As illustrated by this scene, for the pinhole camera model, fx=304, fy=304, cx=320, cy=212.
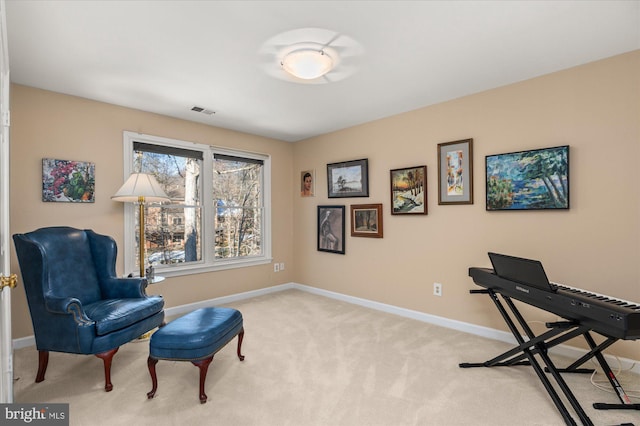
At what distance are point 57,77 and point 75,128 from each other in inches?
21.7

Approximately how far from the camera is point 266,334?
10.1 ft

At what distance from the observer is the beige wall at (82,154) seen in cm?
281

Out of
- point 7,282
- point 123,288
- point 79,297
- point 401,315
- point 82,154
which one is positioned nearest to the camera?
point 7,282

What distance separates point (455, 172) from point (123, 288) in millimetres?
3384

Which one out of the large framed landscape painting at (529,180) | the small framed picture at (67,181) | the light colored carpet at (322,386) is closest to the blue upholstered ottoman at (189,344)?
the light colored carpet at (322,386)

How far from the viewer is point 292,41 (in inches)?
85.9

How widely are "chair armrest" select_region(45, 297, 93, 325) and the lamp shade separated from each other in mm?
1102

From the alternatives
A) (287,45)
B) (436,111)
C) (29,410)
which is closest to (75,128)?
(287,45)

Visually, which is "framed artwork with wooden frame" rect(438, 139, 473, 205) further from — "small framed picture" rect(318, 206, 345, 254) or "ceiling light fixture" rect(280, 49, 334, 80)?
"ceiling light fixture" rect(280, 49, 334, 80)

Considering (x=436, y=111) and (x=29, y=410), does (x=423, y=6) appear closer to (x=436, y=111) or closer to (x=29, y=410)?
(x=436, y=111)

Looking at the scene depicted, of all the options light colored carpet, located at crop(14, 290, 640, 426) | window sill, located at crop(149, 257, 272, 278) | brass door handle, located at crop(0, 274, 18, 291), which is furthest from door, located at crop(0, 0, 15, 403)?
window sill, located at crop(149, 257, 272, 278)

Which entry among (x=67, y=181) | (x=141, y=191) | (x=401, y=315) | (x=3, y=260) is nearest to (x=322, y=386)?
(x=401, y=315)

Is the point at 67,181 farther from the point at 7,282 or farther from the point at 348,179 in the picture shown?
the point at 348,179

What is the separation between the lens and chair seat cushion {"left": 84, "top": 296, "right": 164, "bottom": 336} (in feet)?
7.06
